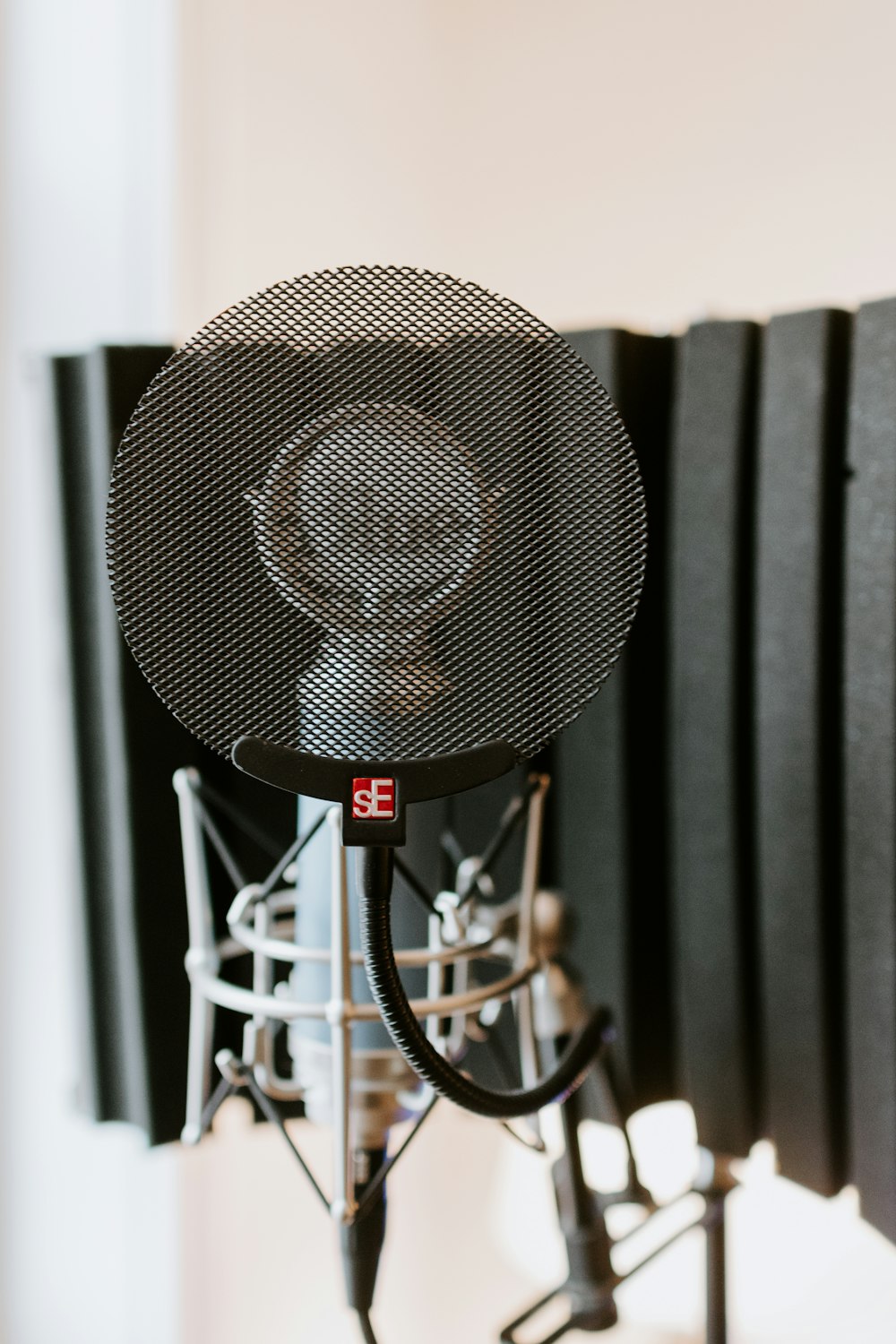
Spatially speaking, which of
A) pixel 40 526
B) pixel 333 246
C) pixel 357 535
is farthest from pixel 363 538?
pixel 333 246

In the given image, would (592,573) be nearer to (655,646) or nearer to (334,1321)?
(655,646)

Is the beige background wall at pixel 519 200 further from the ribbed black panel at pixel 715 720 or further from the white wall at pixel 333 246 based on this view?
the ribbed black panel at pixel 715 720

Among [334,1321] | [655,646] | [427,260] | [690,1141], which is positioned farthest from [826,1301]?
[427,260]

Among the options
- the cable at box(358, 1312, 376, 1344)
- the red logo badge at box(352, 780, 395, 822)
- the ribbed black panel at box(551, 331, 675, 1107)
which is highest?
the red logo badge at box(352, 780, 395, 822)

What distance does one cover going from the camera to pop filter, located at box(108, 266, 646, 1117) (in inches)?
18.3

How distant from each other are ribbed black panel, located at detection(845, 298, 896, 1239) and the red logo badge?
1.28ft

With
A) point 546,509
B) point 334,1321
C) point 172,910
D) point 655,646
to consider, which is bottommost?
point 334,1321

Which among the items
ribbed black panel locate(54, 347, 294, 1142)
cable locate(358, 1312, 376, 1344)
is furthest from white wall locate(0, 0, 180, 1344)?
cable locate(358, 1312, 376, 1344)

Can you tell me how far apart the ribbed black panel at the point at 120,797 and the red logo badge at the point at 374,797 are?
13.9 inches

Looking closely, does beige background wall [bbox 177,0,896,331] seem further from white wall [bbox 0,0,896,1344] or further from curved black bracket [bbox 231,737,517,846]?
curved black bracket [bbox 231,737,517,846]

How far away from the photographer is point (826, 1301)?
0.89 m

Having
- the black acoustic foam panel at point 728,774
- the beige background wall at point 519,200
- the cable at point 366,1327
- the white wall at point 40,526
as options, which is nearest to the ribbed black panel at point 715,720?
the black acoustic foam panel at point 728,774

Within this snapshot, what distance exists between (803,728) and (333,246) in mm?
667

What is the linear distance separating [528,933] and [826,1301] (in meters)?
0.46
